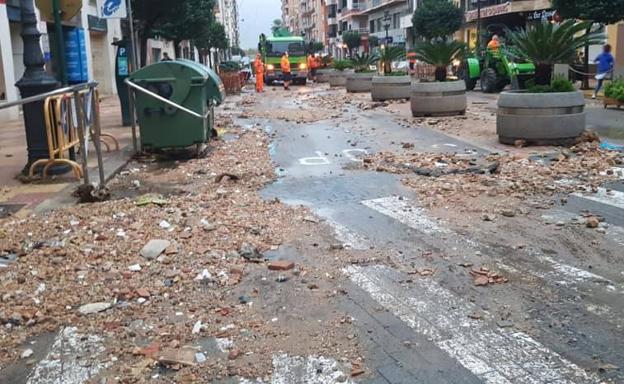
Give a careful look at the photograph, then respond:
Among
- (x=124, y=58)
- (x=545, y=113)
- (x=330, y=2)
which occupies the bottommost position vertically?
(x=545, y=113)

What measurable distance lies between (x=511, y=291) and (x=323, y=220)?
248 centimetres

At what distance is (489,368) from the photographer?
365 cm

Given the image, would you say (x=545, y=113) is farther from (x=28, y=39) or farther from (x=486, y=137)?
(x=28, y=39)

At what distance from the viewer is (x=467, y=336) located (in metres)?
4.07

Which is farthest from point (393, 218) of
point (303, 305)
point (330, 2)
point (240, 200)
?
point (330, 2)

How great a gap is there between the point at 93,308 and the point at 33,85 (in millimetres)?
5233

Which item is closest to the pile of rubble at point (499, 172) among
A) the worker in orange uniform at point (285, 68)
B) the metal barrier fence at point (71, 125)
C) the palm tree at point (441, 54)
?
the metal barrier fence at point (71, 125)

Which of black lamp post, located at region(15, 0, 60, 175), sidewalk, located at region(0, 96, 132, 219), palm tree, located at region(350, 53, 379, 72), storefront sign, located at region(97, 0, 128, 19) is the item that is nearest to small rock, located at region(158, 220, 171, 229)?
sidewalk, located at region(0, 96, 132, 219)

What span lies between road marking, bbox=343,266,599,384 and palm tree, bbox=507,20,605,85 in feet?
25.0

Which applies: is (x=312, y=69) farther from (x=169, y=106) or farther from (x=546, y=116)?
(x=546, y=116)

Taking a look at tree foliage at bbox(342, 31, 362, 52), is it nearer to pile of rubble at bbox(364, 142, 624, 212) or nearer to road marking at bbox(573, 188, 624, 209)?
pile of rubble at bbox(364, 142, 624, 212)

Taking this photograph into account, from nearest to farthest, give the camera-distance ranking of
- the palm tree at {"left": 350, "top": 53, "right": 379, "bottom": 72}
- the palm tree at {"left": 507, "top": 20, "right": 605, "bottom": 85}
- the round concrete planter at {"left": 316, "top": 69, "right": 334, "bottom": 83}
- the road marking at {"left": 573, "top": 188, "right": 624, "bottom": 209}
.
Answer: the road marking at {"left": 573, "top": 188, "right": 624, "bottom": 209} < the palm tree at {"left": 507, "top": 20, "right": 605, "bottom": 85} < the palm tree at {"left": 350, "top": 53, "right": 379, "bottom": 72} < the round concrete planter at {"left": 316, "top": 69, "right": 334, "bottom": 83}

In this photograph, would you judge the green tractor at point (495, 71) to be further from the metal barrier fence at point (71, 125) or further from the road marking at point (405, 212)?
the metal barrier fence at point (71, 125)

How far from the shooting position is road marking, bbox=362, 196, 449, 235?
644 centimetres
